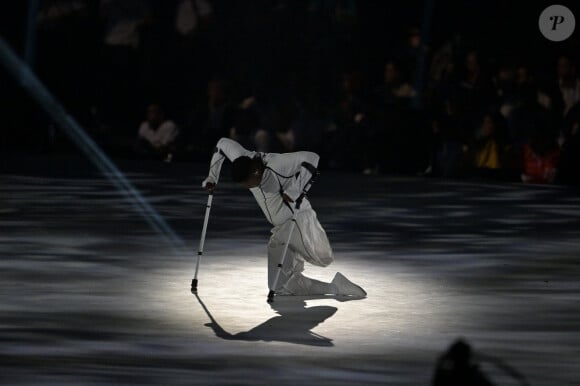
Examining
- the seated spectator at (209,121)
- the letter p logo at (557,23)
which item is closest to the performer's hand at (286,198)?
the letter p logo at (557,23)

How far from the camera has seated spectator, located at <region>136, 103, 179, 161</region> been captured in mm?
22200

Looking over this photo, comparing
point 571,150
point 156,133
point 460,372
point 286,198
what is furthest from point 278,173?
point 156,133

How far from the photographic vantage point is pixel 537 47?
66.4 feet

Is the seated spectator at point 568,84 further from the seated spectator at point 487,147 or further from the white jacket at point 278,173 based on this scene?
the white jacket at point 278,173

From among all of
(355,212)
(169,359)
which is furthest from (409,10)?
(169,359)

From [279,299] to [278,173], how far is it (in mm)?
921

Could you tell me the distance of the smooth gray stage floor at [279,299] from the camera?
8539 millimetres

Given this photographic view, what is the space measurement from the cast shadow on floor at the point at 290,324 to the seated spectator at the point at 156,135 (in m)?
11.2

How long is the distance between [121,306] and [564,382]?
143 inches

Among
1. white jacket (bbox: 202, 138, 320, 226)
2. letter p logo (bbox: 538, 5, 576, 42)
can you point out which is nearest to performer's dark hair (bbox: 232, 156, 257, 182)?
white jacket (bbox: 202, 138, 320, 226)

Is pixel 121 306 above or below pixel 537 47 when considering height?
below

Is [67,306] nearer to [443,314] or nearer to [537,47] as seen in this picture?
[443,314]

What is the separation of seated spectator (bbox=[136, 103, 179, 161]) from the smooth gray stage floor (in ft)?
9.73

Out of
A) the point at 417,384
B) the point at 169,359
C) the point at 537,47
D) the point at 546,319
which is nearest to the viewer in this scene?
the point at 417,384
